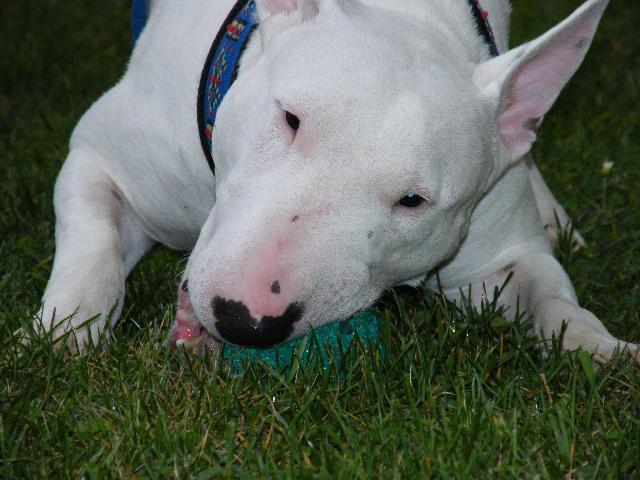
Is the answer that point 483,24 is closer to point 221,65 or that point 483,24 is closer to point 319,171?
point 221,65

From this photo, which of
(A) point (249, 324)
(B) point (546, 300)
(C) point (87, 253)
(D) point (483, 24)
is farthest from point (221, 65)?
(B) point (546, 300)

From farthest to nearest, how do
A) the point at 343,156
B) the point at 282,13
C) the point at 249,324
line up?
1. the point at 282,13
2. the point at 343,156
3. the point at 249,324

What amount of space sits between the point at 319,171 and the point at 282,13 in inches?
23.3

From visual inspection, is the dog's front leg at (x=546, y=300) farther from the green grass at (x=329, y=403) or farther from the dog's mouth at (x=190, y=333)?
the dog's mouth at (x=190, y=333)

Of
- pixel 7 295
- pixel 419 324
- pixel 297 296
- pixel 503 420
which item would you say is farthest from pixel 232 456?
pixel 7 295

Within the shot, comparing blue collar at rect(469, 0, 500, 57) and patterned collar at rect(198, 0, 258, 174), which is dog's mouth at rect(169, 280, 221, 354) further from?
blue collar at rect(469, 0, 500, 57)

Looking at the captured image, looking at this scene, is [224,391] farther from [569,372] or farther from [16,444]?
[569,372]

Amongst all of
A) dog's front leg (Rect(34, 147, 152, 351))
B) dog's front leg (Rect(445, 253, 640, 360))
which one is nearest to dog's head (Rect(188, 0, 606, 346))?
dog's front leg (Rect(445, 253, 640, 360))

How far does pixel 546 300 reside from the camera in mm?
2893

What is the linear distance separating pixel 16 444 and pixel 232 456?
1.46 ft

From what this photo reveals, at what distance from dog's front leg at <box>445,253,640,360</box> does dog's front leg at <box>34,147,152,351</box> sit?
0.95 metres

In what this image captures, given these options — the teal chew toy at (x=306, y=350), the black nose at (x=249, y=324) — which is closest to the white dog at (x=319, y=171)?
the black nose at (x=249, y=324)

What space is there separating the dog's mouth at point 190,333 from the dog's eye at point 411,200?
0.54 meters

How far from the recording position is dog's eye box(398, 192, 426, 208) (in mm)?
2371
